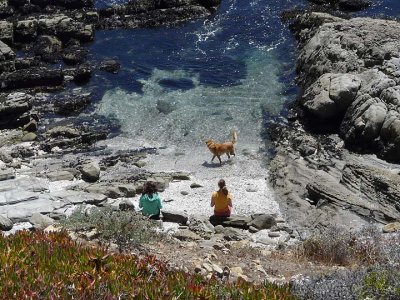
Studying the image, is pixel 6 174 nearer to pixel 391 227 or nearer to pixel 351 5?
pixel 391 227

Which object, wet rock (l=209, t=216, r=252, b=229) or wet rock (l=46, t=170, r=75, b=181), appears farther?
wet rock (l=46, t=170, r=75, b=181)

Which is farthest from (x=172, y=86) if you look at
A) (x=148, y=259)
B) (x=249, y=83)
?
(x=148, y=259)

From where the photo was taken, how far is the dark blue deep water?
27031 mm

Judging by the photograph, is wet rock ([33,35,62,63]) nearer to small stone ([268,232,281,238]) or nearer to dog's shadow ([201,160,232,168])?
dog's shadow ([201,160,232,168])

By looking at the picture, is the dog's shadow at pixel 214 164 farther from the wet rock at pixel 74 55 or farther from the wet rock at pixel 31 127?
the wet rock at pixel 74 55

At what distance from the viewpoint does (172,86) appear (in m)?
30.4

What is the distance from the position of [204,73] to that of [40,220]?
1767cm

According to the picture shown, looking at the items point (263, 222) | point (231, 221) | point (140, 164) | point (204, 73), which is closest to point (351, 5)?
point (204, 73)

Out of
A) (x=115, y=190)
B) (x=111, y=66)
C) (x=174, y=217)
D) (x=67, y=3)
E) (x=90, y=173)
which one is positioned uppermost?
(x=174, y=217)

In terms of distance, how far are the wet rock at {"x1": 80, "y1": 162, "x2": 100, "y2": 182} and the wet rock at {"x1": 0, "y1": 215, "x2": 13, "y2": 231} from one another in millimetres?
5928

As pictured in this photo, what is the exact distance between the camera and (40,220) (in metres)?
15.8

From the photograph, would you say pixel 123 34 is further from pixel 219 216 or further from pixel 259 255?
pixel 259 255

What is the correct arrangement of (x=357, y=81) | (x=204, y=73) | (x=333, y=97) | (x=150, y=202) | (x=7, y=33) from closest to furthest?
(x=150, y=202) → (x=333, y=97) → (x=357, y=81) → (x=204, y=73) → (x=7, y=33)

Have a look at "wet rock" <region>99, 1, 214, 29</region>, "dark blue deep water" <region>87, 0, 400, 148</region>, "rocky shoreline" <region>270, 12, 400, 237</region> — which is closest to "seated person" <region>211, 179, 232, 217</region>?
"rocky shoreline" <region>270, 12, 400, 237</region>
